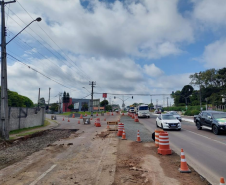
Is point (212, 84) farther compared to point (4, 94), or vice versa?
point (212, 84)

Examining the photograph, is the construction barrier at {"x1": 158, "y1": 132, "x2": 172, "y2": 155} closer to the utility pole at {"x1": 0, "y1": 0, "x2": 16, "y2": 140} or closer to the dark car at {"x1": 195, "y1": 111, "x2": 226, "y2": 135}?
the dark car at {"x1": 195, "y1": 111, "x2": 226, "y2": 135}

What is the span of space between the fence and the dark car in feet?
54.0

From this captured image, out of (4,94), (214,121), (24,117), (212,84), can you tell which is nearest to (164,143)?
(214,121)

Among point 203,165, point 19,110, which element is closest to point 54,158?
point 203,165

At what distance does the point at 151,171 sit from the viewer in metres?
6.60

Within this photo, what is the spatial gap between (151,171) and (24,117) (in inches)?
702

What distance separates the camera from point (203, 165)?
7383 millimetres

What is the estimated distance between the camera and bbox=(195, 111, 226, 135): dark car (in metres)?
15.2

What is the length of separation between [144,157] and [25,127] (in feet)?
54.1

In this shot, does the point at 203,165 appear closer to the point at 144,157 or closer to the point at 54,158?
the point at 144,157

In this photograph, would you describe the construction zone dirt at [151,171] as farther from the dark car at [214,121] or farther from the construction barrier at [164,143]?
the dark car at [214,121]

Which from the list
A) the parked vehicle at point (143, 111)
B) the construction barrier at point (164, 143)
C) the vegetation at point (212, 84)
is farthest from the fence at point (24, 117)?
the vegetation at point (212, 84)

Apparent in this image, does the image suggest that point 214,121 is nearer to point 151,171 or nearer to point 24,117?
point 151,171

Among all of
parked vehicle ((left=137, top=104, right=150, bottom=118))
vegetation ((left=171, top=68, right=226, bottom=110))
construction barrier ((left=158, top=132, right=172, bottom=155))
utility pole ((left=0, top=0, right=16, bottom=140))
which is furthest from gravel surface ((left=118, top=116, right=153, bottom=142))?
vegetation ((left=171, top=68, right=226, bottom=110))
